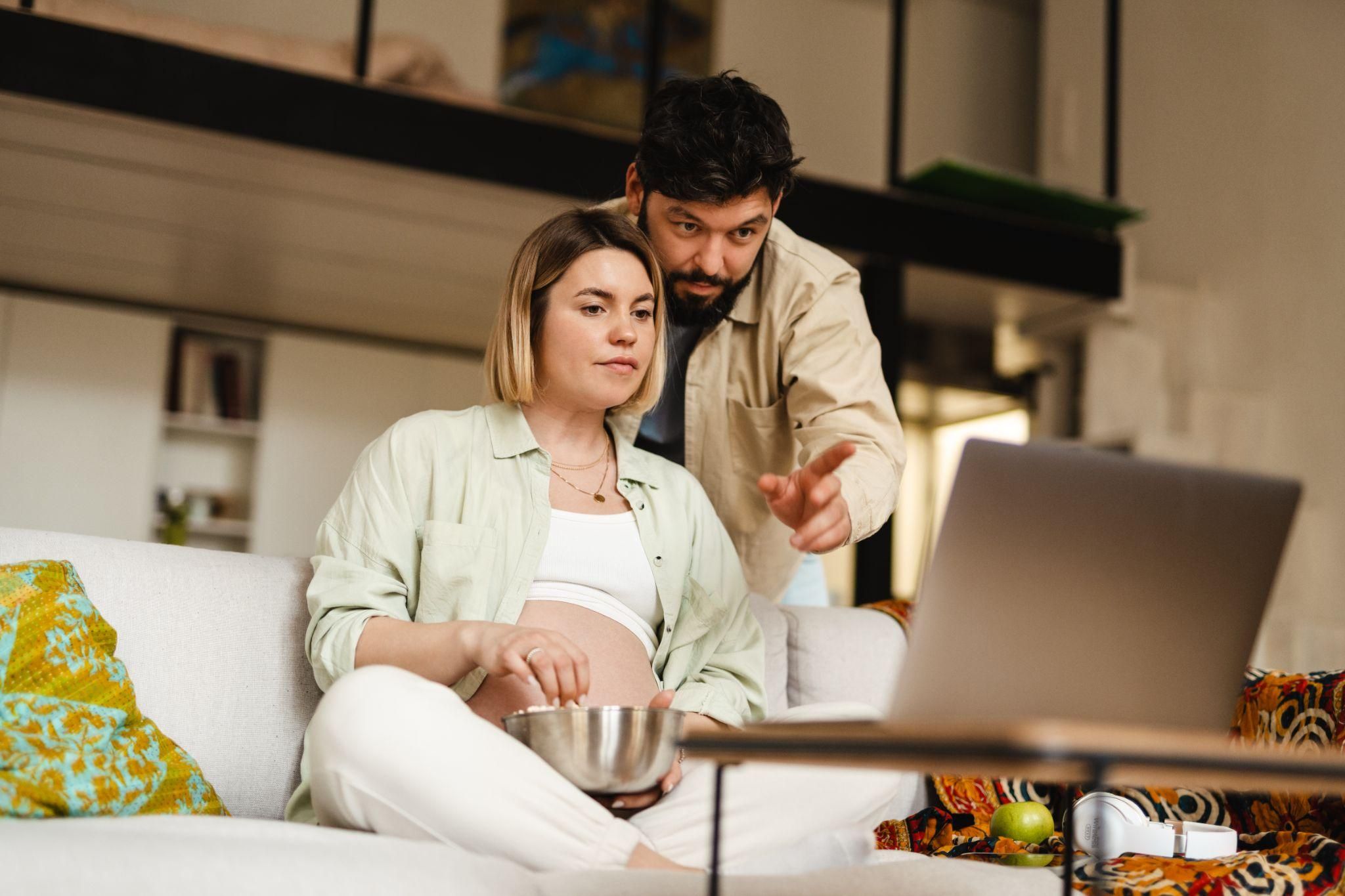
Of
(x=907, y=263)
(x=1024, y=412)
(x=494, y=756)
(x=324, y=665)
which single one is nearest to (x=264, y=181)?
(x=907, y=263)

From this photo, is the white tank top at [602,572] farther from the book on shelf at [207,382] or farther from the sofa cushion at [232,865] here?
the book on shelf at [207,382]

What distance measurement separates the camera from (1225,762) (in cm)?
80

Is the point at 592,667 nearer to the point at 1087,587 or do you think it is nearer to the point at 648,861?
the point at 648,861

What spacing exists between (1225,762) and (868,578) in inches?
133

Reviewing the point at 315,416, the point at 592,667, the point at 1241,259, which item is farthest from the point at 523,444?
the point at 1241,259

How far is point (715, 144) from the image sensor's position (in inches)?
72.8

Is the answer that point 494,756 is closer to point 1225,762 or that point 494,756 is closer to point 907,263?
point 1225,762

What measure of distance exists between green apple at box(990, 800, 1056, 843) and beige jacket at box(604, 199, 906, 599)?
21.6 inches

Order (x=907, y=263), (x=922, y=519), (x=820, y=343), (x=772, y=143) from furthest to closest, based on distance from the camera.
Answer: (x=922, y=519)
(x=907, y=263)
(x=820, y=343)
(x=772, y=143)

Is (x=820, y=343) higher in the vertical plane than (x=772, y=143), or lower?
lower

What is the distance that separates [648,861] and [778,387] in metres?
1.03

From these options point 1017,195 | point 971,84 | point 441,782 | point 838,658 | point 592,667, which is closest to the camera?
point 441,782

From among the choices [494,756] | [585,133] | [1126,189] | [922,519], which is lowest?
[494,756]

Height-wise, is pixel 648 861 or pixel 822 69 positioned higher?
pixel 822 69
